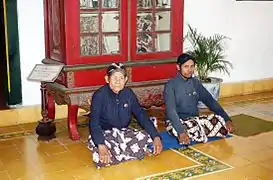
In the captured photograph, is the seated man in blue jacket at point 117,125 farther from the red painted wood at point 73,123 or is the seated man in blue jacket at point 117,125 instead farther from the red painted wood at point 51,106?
the red painted wood at point 51,106

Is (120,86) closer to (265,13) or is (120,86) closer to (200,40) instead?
(200,40)

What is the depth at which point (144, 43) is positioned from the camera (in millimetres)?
4176

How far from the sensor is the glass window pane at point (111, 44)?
396 cm

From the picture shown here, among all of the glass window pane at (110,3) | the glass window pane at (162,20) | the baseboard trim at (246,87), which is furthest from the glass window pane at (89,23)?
the baseboard trim at (246,87)

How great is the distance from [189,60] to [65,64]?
1.09m

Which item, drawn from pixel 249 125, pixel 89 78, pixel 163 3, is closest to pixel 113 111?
pixel 89 78

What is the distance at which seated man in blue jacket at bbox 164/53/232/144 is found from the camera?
12.4 feet

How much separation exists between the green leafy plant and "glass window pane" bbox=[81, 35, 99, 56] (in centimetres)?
144

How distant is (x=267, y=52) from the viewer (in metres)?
6.11

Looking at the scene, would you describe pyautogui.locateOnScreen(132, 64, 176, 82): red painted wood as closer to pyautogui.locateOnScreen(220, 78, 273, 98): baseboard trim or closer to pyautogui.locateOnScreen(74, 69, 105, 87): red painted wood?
pyautogui.locateOnScreen(74, 69, 105, 87): red painted wood

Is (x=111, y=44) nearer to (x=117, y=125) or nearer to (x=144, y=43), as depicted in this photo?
(x=144, y=43)

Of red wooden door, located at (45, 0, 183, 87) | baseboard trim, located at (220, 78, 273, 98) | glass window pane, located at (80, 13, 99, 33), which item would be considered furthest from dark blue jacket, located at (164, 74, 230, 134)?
baseboard trim, located at (220, 78, 273, 98)

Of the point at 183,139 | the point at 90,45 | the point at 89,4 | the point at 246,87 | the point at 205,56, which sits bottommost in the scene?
the point at 183,139

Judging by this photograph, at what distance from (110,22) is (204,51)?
1.41 meters
